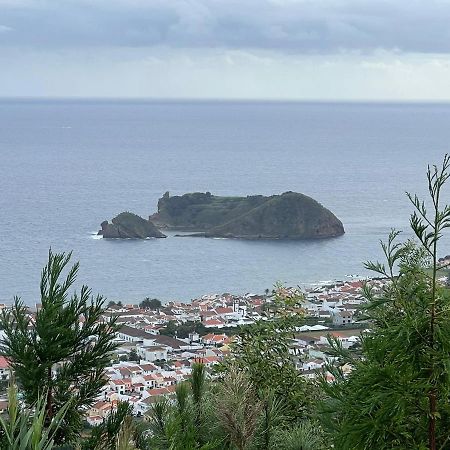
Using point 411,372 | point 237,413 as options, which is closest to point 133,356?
point 237,413

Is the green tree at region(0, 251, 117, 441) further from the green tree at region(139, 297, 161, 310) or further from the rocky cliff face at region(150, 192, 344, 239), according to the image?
the rocky cliff face at region(150, 192, 344, 239)

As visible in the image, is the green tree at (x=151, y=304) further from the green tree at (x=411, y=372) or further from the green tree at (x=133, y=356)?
the green tree at (x=411, y=372)

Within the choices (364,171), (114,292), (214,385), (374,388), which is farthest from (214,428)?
(364,171)

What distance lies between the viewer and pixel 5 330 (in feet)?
15.8

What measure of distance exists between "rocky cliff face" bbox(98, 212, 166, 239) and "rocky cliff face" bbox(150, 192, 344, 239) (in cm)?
296

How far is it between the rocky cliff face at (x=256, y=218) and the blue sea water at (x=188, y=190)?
1.32 metres

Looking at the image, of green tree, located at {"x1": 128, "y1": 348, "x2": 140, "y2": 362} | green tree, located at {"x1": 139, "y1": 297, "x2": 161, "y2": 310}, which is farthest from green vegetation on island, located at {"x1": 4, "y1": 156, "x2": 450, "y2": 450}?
green tree, located at {"x1": 139, "y1": 297, "x2": 161, "y2": 310}

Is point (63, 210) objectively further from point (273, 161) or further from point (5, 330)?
point (5, 330)

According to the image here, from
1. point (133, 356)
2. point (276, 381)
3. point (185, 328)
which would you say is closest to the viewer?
point (276, 381)

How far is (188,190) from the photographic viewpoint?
222 feet

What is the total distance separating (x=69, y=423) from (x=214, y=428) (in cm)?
84

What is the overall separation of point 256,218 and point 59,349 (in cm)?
4776

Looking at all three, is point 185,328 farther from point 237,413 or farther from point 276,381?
point 237,413

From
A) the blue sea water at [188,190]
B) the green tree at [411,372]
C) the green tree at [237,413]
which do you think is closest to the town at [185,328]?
the blue sea water at [188,190]
